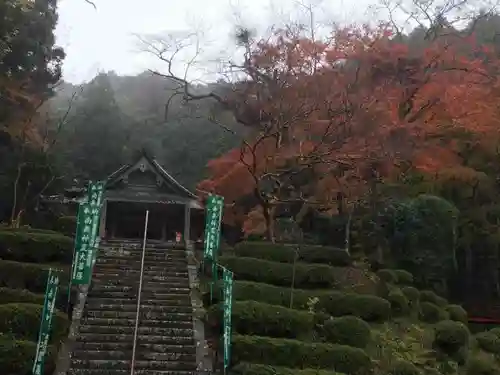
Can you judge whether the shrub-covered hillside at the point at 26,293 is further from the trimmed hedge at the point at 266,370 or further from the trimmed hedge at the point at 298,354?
the trimmed hedge at the point at 298,354

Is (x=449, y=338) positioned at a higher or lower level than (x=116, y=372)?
higher

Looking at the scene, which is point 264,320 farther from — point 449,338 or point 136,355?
point 449,338

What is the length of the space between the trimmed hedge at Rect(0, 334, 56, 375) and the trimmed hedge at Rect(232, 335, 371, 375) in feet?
13.4

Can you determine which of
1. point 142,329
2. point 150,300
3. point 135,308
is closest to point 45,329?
point 142,329

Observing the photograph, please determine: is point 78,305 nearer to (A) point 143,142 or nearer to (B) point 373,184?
(B) point 373,184

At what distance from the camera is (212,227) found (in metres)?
16.9

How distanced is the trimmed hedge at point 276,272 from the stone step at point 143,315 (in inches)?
114

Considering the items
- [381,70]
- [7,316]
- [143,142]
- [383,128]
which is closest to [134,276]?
[7,316]

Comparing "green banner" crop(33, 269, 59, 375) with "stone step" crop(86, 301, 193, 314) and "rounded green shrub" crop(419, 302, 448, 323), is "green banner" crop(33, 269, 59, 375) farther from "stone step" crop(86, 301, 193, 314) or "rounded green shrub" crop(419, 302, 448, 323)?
"rounded green shrub" crop(419, 302, 448, 323)

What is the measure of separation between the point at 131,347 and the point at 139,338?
0.35 metres

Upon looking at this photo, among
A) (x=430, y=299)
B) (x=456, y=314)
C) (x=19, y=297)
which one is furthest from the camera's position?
(x=430, y=299)

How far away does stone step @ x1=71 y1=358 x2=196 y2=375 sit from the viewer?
12109mm

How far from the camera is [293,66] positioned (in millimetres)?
20531

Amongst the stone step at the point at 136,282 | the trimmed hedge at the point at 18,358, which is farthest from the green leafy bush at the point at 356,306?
the trimmed hedge at the point at 18,358
